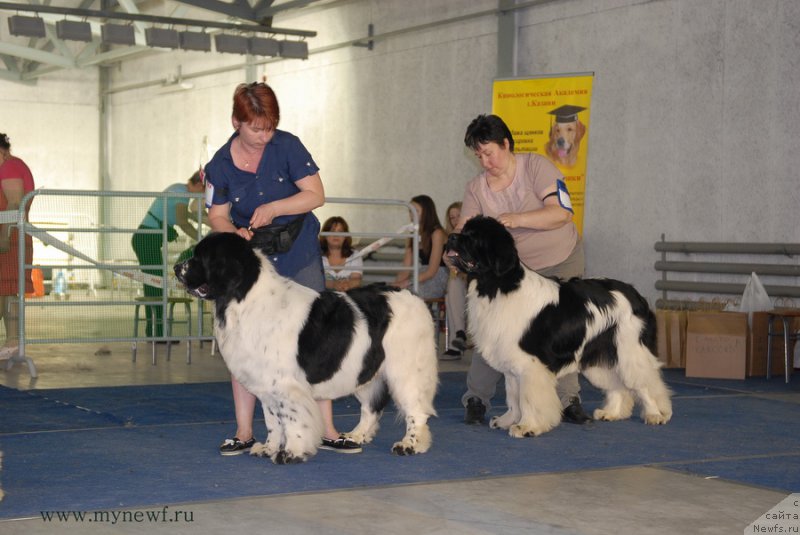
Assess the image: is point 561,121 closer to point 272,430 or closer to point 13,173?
point 13,173

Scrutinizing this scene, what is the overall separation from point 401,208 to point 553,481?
33.1 feet

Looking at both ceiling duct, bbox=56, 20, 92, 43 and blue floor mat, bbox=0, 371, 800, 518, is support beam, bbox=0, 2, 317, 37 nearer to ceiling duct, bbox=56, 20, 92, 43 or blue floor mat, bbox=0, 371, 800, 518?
ceiling duct, bbox=56, 20, 92, 43

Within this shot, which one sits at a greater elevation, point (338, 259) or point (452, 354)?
point (338, 259)

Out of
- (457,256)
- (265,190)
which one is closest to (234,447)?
(265,190)

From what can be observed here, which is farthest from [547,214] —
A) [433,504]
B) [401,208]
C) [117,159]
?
[117,159]

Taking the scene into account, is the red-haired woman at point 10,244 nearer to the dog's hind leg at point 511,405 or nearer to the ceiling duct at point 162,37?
the dog's hind leg at point 511,405

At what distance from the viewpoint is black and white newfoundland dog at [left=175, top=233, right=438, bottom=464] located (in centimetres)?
420

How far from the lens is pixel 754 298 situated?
8.58 meters

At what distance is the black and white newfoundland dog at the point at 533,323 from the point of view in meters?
5.07

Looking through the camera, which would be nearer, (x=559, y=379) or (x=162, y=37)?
(x=559, y=379)

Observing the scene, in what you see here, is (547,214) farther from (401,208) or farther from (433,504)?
(401,208)

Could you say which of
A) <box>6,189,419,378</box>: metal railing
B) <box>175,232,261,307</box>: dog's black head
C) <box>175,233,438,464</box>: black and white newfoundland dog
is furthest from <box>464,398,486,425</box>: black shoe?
<box>6,189,419,378</box>: metal railing

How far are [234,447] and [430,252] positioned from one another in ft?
17.9

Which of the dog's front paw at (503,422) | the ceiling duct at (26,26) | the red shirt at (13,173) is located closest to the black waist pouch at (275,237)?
the dog's front paw at (503,422)
